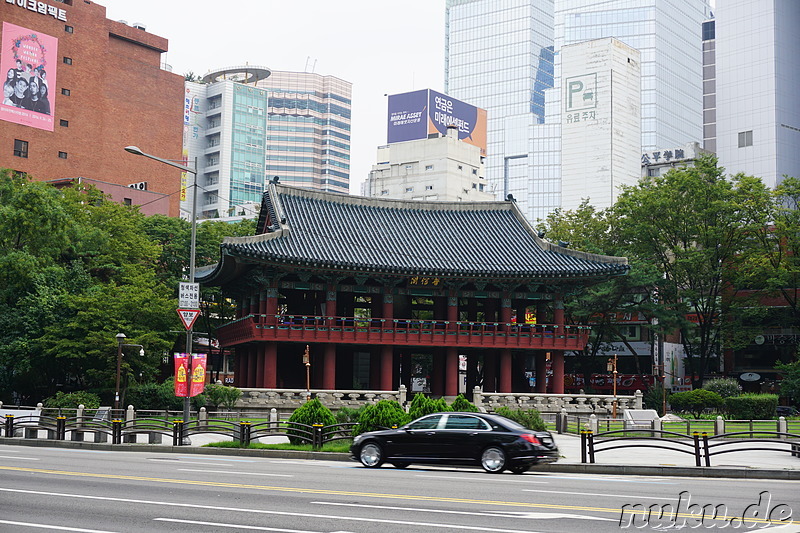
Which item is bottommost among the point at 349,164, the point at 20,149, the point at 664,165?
the point at 20,149

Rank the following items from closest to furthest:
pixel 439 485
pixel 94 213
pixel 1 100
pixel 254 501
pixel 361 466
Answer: pixel 254 501, pixel 439 485, pixel 361 466, pixel 94 213, pixel 1 100

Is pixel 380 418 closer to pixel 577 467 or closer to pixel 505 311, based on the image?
pixel 577 467

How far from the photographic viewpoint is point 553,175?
178625mm

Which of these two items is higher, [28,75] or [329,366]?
[28,75]

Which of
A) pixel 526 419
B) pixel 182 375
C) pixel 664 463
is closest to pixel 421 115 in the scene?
pixel 526 419

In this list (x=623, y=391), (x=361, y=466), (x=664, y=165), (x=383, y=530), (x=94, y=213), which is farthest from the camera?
(x=664, y=165)

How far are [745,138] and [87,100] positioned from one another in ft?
330

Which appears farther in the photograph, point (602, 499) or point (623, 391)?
point (623, 391)

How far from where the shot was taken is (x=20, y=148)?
8631 centimetres

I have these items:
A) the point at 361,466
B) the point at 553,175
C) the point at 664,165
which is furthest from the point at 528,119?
the point at 361,466

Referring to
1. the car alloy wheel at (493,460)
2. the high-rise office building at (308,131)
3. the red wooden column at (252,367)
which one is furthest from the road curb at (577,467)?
the high-rise office building at (308,131)

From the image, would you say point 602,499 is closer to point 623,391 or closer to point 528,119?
point 623,391

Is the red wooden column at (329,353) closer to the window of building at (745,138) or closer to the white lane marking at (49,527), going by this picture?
the white lane marking at (49,527)

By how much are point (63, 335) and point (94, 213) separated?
14888 millimetres
